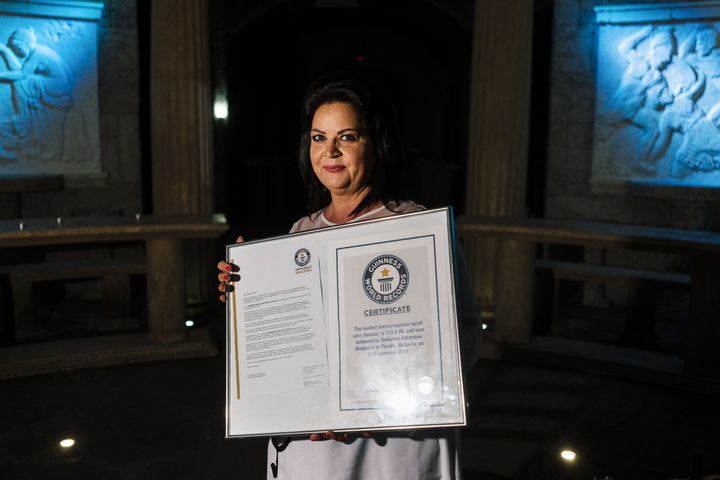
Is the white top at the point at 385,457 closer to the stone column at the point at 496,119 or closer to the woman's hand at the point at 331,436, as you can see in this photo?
the woman's hand at the point at 331,436

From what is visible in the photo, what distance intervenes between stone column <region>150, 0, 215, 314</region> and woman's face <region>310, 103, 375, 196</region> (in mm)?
5235

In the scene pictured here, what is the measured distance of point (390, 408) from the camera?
177cm

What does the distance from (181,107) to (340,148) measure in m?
5.30

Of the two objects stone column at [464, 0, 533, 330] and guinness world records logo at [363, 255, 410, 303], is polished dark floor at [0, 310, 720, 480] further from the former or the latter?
guinness world records logo at [363, 255, 410, 303]

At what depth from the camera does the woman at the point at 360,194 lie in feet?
6.49

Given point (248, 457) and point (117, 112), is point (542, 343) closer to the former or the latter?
point (248, 457)

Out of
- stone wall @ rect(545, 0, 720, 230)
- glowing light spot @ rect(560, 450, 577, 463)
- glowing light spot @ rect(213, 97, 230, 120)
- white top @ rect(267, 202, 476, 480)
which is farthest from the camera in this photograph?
glowing light spot @ rect(213, 97, 230, 120)

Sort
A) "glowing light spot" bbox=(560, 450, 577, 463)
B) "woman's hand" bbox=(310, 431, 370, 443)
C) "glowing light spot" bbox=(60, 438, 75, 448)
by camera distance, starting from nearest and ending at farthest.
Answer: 1. "woman's hand" bbox=(310, 431, 370, 443)
2. "glowing light spot" bbox=(560, 450, 577, 463)
3. "glowing light spot" bbox=(60, 438, 75, 448)

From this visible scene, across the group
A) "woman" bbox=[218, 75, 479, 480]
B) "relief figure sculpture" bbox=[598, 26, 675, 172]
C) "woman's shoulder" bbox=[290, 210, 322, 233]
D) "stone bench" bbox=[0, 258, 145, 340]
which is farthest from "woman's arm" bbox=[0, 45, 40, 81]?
"woman" bbox=[218, 75, 479, 480]

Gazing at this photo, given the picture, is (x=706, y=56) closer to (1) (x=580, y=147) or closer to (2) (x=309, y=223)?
(1) (x=580, y=147)

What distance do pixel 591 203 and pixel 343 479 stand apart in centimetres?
684

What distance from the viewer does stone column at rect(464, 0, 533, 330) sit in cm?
685

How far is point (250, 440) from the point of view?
4.64m
